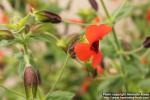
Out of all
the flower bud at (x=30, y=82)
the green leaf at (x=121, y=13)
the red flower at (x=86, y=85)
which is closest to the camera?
the flower bud at (x=30, y=82)

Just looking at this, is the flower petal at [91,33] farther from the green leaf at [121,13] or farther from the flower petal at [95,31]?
the green leaf at [121,13]

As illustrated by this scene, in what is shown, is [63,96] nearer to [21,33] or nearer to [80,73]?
[21,33]

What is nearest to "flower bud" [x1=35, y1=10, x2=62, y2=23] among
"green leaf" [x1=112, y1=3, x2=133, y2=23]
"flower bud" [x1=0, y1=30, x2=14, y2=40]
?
"flower bud" [x1=0, y1=30, x2=14, y2=40]

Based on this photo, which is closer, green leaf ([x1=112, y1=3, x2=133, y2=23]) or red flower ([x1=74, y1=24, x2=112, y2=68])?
red flower ([x1=74, y1=24, x2=112, y2=68])

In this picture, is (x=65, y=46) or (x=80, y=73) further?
(x=80, y=73)

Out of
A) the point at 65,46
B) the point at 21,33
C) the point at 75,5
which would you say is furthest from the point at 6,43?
the point at 75,5

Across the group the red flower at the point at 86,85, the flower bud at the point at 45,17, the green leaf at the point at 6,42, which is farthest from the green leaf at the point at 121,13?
the red flower at the point at 86,85

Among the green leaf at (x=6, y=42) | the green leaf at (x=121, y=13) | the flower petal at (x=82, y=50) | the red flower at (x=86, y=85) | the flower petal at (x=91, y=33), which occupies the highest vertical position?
the red flower at (x=86, y=85)

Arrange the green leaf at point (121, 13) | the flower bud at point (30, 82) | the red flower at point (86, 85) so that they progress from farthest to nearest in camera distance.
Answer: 1. the red flower at point (86, 85)
2. the green leaf at point (121, 13)
3. the flower bud at point (30, 82)


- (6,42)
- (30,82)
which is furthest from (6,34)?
(30,82)

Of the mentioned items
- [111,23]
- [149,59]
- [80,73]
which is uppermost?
[80,73]

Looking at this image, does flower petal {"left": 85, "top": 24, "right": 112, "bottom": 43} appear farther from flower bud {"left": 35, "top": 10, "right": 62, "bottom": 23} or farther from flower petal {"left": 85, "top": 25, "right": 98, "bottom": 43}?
flower bud {"left": 35, "top": 10, "right": 62, "bottom": 23}
